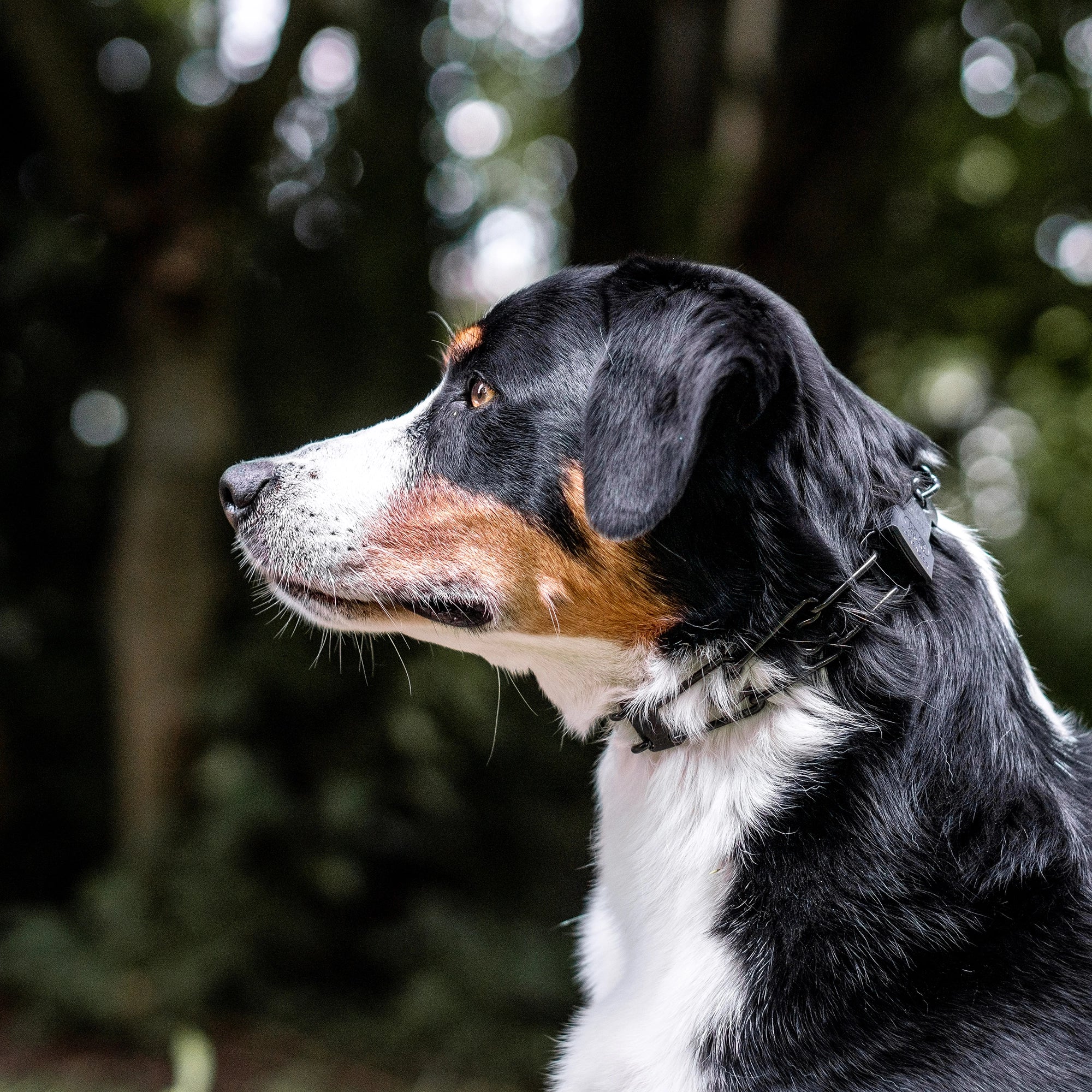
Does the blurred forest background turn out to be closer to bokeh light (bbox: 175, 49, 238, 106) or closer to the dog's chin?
bokeh light (bbox: 175, 49, 238, 106)

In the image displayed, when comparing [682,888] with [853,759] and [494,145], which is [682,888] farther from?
[494,145]

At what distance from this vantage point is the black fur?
176 cm

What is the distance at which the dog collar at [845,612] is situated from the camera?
189 centimetres

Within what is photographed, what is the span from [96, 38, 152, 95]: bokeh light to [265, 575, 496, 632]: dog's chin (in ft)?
12.6

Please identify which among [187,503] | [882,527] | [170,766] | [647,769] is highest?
[882,527]

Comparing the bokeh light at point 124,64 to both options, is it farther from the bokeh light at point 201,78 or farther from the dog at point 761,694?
the dog at point 761,694

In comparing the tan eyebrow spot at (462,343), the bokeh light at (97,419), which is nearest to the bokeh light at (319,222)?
the bokeh light at (97,419)

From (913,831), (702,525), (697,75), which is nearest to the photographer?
(913,831)

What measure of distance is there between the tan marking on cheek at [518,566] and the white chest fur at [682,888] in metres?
0.26

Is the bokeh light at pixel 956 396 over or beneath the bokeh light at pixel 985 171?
beneath

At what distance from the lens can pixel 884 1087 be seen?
1.71 meters

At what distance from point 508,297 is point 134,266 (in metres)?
3.37

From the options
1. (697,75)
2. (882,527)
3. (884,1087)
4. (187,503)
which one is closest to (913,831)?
(884,1087)

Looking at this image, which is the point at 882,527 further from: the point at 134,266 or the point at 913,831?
the point at 134,266
